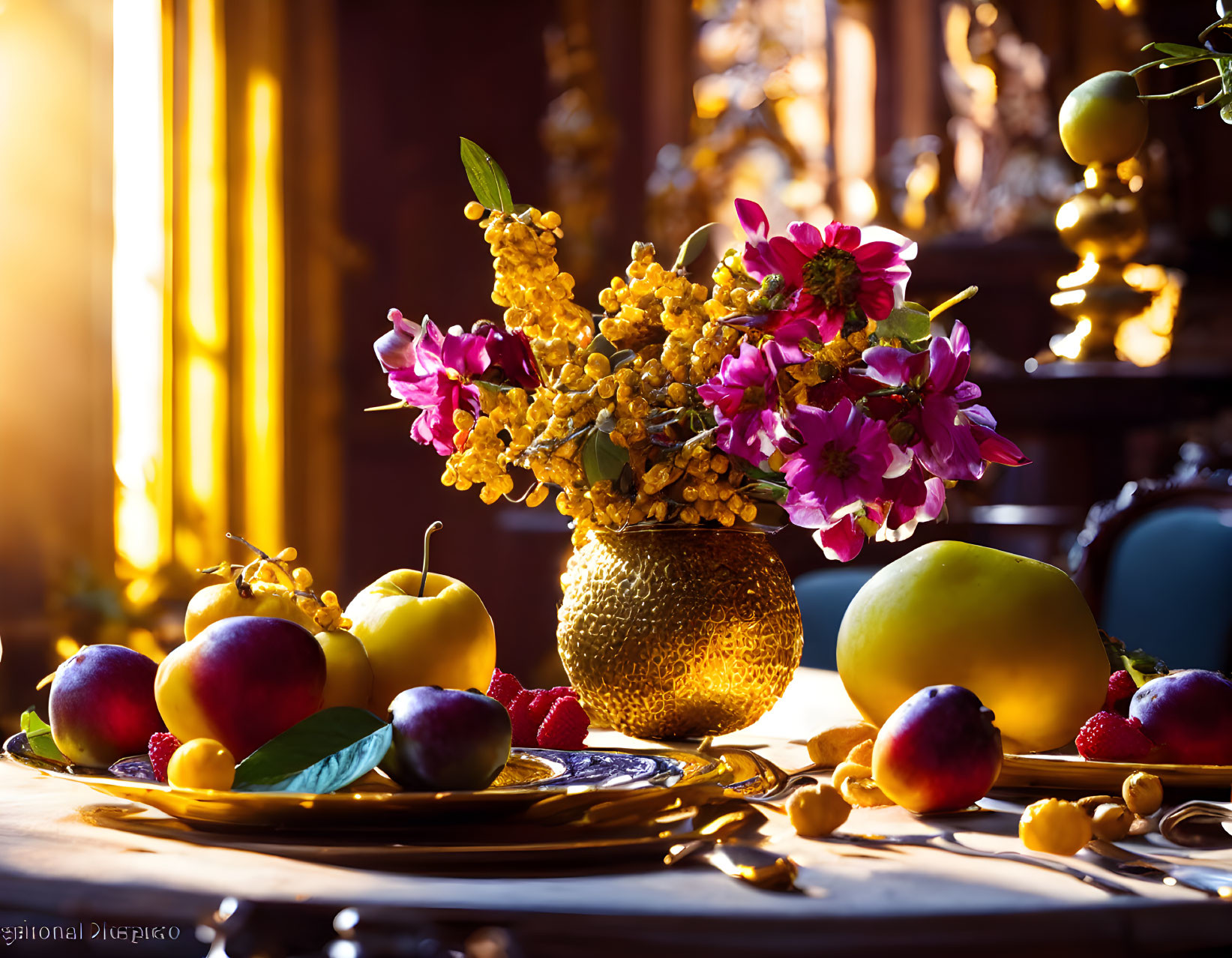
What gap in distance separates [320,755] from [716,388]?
0.32 meters

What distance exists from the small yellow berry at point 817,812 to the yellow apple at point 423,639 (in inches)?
9.5

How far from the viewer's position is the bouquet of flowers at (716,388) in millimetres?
783

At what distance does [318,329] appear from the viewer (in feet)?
12.1

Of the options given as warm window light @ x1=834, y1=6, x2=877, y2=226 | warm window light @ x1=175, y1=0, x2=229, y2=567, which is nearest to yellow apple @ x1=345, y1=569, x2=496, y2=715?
warm window light @ x1=175, y1=0, x2=229, y2=567

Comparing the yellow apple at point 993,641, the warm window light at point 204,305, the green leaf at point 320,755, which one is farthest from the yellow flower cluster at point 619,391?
the warm window light at point 204,305

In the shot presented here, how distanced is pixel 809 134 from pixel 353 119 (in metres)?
1.63

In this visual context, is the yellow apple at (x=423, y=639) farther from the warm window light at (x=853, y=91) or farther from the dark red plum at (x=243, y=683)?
the warm window light at (x=853, y=91)

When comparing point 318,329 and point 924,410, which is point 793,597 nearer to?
point 924,410

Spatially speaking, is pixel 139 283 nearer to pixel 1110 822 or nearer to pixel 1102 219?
pixel 1102 219

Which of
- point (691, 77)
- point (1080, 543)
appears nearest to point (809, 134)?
point (691, 77)

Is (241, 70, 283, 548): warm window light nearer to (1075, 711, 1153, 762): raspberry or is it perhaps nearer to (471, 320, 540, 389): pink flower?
(471, 320, 540, 389): pink flower

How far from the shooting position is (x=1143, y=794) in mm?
704

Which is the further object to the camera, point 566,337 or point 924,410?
point 566,337

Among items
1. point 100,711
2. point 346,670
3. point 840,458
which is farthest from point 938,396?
point 100,711
